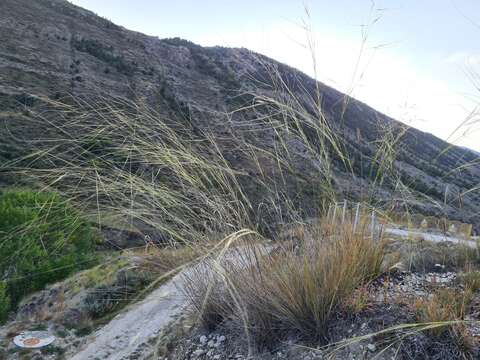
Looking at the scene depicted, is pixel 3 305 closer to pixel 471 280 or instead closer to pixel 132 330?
pixel 132 330

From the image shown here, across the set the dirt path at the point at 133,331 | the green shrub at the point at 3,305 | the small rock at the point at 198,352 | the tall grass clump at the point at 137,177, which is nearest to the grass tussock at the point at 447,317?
the tall grass clump at the point at 137,177

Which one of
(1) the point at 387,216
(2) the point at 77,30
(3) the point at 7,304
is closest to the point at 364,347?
(1) the point at 387,216

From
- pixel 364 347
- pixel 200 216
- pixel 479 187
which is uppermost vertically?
pixel 479 187

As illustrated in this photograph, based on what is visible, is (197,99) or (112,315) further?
(197,99)

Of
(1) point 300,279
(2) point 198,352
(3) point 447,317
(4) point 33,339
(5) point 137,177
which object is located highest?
(5) point 137,177

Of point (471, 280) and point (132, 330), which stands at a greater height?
point (471, 280)

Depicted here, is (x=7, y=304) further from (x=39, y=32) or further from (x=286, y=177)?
(x=39, y=32)

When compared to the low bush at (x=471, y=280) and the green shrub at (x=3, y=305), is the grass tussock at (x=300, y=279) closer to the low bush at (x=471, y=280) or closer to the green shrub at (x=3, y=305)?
the low bush at (x=471, y=280)

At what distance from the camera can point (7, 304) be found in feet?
17.5

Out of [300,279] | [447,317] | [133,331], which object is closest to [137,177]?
[300,279]

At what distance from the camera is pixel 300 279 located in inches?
78.7

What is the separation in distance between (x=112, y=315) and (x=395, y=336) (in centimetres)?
385

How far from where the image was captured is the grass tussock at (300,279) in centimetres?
199

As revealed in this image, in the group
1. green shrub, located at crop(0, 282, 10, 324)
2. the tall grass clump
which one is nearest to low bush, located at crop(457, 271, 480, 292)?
the tall grass clump
